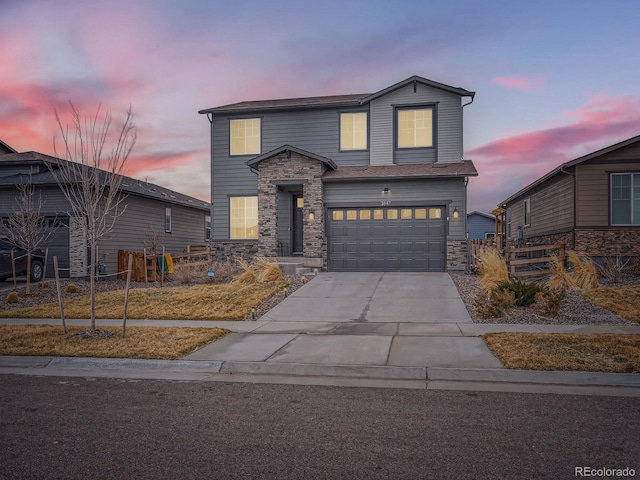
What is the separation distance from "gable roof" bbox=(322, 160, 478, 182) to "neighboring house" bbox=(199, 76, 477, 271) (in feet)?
0.15

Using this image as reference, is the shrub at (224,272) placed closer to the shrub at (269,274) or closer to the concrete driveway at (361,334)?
the shrub at (269,274)

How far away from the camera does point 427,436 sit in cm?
477

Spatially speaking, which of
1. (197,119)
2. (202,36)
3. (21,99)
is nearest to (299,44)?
(202,36)

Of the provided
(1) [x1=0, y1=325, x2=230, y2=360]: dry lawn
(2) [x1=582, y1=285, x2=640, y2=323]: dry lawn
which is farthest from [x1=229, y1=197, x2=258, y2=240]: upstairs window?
(2) [x1=582, y1=285, x2=640, y2=323]: dry lawn

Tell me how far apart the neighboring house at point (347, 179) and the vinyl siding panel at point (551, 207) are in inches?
158

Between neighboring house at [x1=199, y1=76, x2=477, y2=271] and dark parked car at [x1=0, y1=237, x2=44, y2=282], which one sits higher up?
neighboring house at [x1=199, y1=76, x2=477, y2=271]

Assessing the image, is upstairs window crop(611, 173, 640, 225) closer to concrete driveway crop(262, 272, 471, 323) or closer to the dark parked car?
concrete driveway crop(262, 272, 471, 323)

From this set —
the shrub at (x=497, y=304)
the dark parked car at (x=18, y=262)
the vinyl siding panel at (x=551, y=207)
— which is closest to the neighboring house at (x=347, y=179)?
the vinyl siding panel at (x=551, y=207)

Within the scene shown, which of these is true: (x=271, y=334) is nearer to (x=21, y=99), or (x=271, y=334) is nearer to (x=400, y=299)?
(x=400, y=299)

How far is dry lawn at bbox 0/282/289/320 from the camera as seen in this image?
1248cm

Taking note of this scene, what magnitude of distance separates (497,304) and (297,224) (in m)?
13.6

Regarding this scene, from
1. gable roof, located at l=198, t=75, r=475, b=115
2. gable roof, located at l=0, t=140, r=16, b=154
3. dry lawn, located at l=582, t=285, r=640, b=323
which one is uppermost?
gable roof, located at l=198, t=75, r=475, b=115

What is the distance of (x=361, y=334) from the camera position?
33.2 feet

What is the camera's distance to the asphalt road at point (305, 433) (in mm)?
4074
